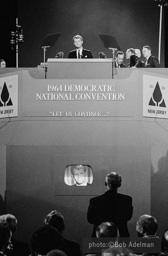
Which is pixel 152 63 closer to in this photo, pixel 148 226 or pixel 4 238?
pixel 148 226

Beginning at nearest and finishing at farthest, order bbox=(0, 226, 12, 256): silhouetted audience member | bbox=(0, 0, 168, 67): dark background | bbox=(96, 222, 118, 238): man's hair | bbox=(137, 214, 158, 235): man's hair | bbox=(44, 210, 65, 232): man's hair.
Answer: bbox=(0, 226, 12, 256): silhouetted audience member
bbox=(96, 222, 118, 238): man's hair
bbox=(137, 214, 158, 235): man's hair
bbox=(44, 210, 65, 232): man's hair
bbox=(0, 0, 168, 67): dark background

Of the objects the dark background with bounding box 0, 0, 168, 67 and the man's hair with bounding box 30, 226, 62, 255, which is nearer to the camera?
the man's hair with bounding box 30, 226, 62, 255

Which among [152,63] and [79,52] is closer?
[152,63]

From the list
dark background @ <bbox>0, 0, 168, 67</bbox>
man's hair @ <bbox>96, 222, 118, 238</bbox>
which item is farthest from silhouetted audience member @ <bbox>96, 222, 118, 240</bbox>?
dark background @ <bbox>0, 0, 168, 67</bbox>

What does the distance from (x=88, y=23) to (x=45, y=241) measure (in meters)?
11.7

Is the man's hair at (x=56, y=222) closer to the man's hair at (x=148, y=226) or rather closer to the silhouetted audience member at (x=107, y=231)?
the silhouetted audience member at (x=107, y=231)

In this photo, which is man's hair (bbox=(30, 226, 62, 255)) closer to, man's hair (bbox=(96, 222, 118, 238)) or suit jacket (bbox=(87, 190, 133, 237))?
man's hair (bbox=(96, 222, 118, 238))

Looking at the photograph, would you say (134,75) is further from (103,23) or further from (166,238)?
(103,23)

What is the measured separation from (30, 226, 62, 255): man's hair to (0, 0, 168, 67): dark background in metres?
11.1

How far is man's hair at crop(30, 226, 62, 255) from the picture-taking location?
150 inches

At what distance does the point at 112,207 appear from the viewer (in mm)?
6668

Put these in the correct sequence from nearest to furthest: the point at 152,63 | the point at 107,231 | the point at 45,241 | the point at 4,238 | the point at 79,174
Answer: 1. the point at 45,241
2. the point at 4,238
3. the point at 107,231
4. the point at 79,174
5. the point at 152,63

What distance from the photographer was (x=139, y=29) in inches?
583

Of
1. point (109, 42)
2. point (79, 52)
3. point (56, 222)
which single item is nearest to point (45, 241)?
point (56, 222)
